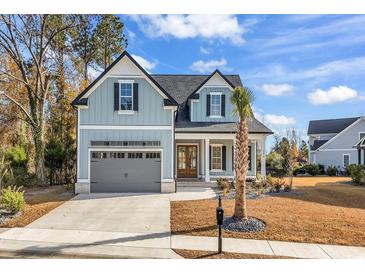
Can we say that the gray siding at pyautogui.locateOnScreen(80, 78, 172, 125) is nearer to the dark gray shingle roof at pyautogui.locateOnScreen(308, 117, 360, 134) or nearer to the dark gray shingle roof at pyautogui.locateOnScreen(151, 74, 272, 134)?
the dark gray shingle roof at pyautogui.locateOnScreen(151, 74, 272, 134)

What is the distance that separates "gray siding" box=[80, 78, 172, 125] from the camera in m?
17.2

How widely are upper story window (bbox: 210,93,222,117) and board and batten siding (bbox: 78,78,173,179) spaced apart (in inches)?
169

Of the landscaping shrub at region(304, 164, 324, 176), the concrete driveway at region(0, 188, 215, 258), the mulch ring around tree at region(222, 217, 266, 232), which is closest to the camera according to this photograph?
the concrete driveway at region(0, 188, 215, 258)

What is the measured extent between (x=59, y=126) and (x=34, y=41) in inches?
240

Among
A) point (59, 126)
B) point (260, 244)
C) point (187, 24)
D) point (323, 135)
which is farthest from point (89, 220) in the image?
point (323, 135)

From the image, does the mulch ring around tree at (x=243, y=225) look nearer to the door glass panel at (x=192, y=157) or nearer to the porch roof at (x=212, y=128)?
the porch roof at (x=212, y=128)

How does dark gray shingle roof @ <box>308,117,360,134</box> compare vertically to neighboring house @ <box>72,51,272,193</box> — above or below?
above

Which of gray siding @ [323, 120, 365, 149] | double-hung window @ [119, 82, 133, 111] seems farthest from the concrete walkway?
gray siding @ [323, 120, 365, 149]

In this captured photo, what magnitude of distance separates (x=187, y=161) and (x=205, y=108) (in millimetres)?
3544

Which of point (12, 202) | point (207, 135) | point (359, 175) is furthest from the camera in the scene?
point (359, 175)

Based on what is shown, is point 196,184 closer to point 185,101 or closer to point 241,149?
point 185,101

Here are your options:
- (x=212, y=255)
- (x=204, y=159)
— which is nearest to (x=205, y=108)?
(x=204, y=159)

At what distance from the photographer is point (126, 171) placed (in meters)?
17.3

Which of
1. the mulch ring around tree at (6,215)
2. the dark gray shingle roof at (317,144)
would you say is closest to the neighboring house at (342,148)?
the dark gray shingle roof at (317,144)
